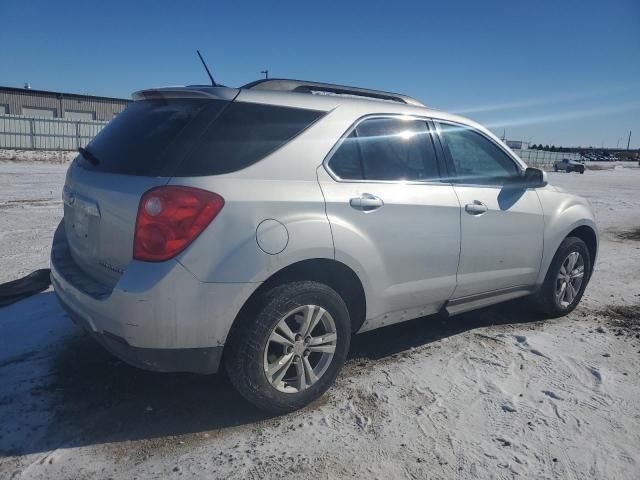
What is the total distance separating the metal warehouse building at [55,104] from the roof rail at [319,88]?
1457 inches

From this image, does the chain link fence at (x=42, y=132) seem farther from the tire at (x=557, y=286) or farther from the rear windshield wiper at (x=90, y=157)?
the tire at (x=557, y=286)

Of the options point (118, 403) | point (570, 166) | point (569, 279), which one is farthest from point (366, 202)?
point (570, 166)

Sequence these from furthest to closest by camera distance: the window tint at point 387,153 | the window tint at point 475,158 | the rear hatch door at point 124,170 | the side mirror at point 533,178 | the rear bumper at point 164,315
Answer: the side mirror at point 533,178
the window tint at point 475,158
the window tint at point 387,153
the rear hatch door at point 124,170
the rear bumper at point 164,315

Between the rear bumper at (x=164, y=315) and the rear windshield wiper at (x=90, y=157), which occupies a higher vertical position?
the rear windshield wiper at (x=90, y=157)

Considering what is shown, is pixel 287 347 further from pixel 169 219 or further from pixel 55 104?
pixel 55 104

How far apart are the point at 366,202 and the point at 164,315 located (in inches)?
52.9

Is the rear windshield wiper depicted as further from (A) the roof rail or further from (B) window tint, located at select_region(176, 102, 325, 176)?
(A) the roof rail

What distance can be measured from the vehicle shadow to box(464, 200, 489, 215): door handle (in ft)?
3.98

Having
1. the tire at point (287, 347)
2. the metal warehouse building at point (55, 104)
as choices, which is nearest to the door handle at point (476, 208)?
the tire at point (287, 347)

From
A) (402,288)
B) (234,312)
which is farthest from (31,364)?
(402,288)

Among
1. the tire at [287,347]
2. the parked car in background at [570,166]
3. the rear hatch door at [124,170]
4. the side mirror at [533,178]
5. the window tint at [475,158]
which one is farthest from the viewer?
the parked car in background at [570,166]

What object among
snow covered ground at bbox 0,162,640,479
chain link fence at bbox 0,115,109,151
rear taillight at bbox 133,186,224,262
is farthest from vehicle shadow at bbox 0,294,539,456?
chain link fence at bbox 0,115,109,151

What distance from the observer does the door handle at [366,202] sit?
3004 mm

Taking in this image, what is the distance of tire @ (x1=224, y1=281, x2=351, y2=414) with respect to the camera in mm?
Answer: 2674
